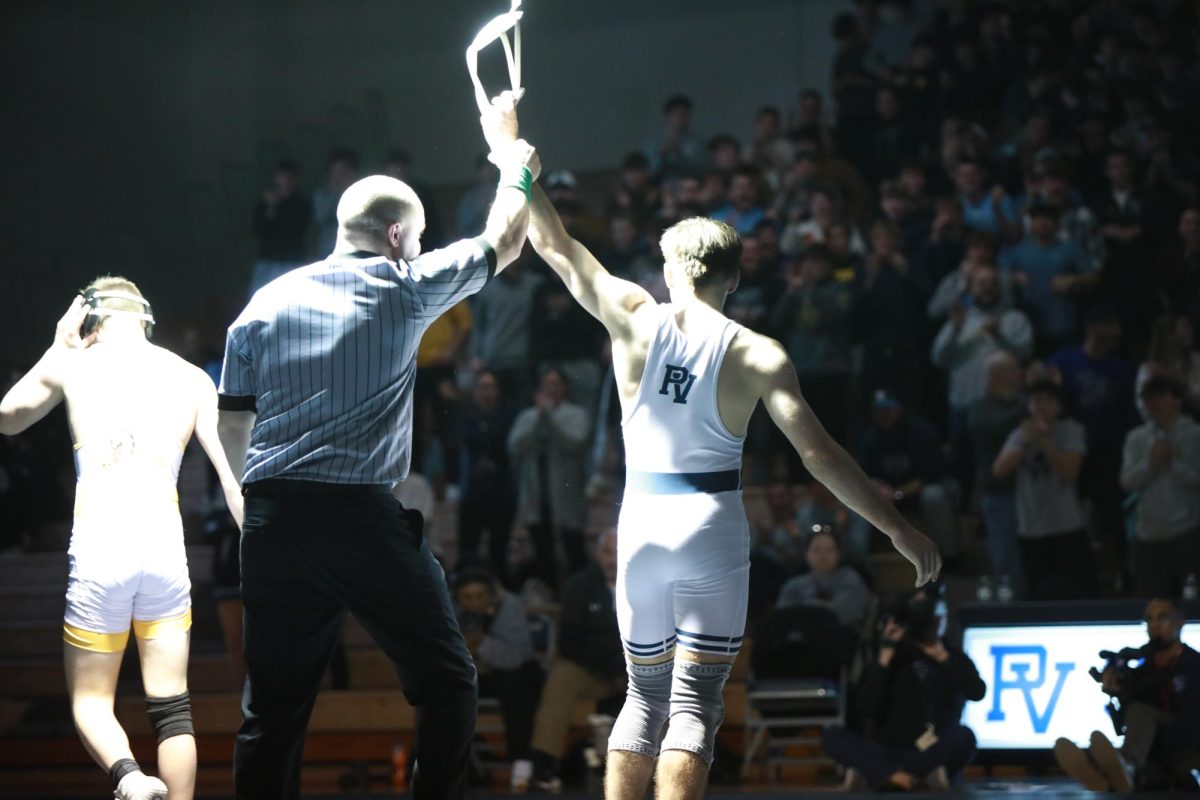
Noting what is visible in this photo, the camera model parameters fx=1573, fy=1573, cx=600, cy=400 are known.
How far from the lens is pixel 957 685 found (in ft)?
22.3

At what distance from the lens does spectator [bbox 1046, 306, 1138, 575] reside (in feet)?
27.8

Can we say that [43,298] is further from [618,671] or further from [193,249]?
[618,671]

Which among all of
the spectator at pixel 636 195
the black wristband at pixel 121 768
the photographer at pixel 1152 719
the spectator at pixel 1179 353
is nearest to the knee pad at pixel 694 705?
the black wristband at pixel 121 768

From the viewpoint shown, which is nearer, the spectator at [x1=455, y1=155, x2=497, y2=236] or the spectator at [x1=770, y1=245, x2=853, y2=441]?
the spectator at [x1=770, y1=245, x2=853, y2=441]

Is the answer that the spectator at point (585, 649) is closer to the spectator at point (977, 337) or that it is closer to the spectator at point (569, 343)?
the spectator at point (569, 343)

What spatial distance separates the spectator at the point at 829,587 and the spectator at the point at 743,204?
2430 millimetres

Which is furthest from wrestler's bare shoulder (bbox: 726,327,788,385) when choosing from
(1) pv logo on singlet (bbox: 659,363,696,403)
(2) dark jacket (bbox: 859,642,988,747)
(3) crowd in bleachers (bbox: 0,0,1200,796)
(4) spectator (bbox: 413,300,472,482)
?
(4) spectator (bbox: 413,300,472,482)

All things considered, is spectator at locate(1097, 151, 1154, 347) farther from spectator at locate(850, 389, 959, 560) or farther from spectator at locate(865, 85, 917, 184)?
spectator at locate(865, 85, 917, 184)

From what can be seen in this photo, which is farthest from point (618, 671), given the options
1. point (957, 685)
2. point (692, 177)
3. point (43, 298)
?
point (43, 298)

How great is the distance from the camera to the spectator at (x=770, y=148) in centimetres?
1091

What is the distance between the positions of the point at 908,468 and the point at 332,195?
4.99 m

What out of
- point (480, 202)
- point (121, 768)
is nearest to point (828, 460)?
point (121, 768)

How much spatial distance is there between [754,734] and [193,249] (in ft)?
23.0

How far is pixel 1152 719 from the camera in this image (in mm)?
6234
